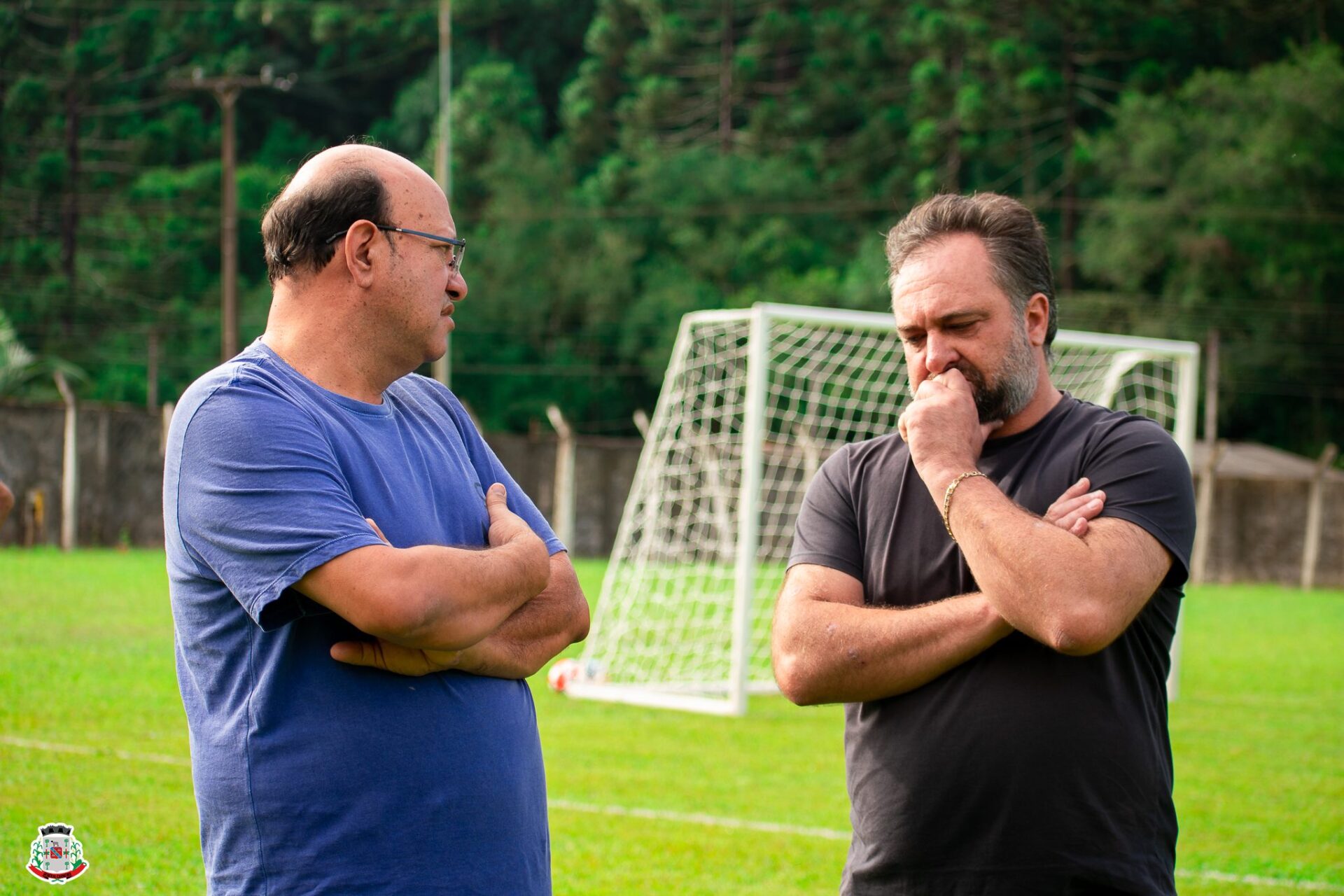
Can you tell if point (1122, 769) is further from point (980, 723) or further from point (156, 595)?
point (156, 595)

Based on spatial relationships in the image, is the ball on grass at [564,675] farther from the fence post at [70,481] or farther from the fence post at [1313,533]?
the fence post at [1313,533]

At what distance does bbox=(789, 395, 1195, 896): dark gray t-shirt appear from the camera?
2.56 metres

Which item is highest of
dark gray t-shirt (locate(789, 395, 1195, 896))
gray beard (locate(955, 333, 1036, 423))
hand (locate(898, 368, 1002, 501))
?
gray beard (locate(955, 333, 1036, 423))

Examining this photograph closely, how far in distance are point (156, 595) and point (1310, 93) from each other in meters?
36.6

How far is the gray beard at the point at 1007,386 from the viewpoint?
2801 millimetres

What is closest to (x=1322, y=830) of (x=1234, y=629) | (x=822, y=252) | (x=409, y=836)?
(x=409, y=836)

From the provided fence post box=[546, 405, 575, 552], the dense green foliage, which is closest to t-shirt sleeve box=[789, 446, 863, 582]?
fence post box=[546, 405, 575, 552]

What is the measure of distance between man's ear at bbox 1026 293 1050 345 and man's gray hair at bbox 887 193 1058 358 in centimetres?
1

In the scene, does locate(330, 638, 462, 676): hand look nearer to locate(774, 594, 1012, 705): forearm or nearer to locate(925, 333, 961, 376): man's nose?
locate(774, 594, 1012, 705): forearm

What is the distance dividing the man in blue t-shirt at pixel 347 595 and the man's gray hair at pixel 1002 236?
38.9 inches

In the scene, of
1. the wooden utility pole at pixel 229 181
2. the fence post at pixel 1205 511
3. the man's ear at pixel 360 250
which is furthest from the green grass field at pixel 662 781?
the wooden utility pole at pixel 229 181

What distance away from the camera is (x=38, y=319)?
46.3 metres

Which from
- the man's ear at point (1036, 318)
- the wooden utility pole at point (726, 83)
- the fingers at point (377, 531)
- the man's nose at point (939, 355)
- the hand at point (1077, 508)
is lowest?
the fingers at point (377, 531)

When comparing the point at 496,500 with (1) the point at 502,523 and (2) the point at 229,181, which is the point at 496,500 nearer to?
(1) the point at 502,523
